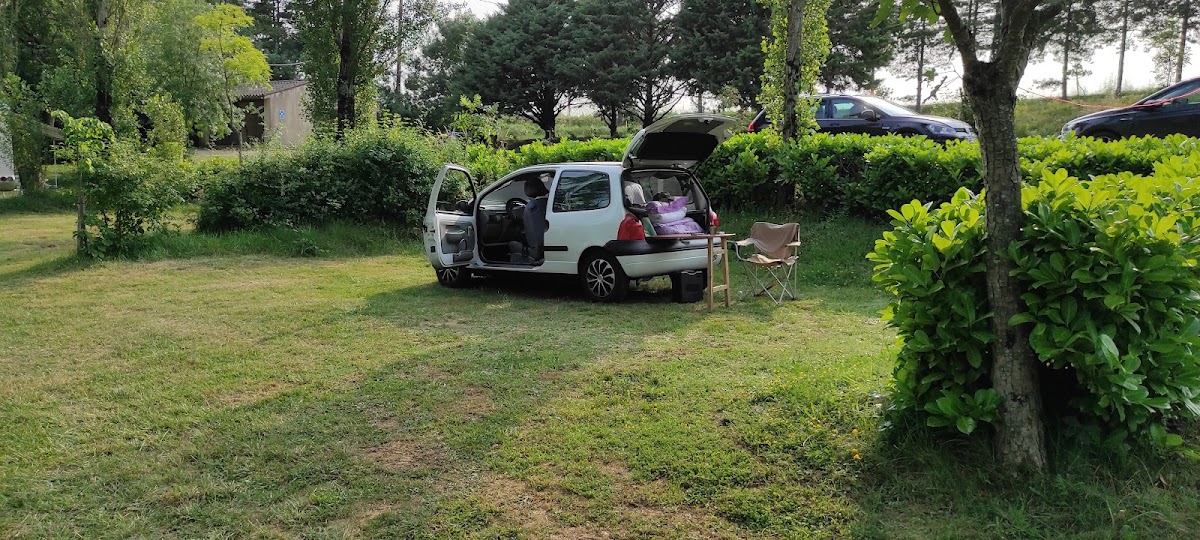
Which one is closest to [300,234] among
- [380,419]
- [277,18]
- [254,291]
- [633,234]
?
[254,291]

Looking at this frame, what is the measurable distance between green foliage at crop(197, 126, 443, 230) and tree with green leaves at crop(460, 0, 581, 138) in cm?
2091

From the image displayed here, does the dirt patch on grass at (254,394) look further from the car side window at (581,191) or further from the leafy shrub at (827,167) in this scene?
the leafy shrub at (827,167)

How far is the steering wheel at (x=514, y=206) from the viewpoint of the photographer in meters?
8.77

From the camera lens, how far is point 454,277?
352 inches

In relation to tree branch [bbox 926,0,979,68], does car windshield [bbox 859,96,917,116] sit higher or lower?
higher

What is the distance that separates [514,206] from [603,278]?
5.63ft

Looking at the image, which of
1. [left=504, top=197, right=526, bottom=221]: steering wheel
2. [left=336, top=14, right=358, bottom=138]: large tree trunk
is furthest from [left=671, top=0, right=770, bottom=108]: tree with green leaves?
[left=504, top=197, right=526, bottom=221]: steering wheel

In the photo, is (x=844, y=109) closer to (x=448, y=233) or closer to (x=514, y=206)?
(x=514, y=206)

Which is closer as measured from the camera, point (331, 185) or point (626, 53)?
point (331, 185)

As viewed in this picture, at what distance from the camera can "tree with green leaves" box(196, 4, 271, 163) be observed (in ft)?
88.6

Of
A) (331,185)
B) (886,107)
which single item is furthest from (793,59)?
(331,185)

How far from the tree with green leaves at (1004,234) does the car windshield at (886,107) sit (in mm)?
10664

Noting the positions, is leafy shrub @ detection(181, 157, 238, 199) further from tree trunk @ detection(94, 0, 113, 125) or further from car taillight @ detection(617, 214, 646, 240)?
car taillight @ detection(617, 214, 646, 240)

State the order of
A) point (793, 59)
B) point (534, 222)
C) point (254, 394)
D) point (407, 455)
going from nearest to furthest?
point (407, 455) → point (254, 394) → point (534, 222) → point (793, 59)
